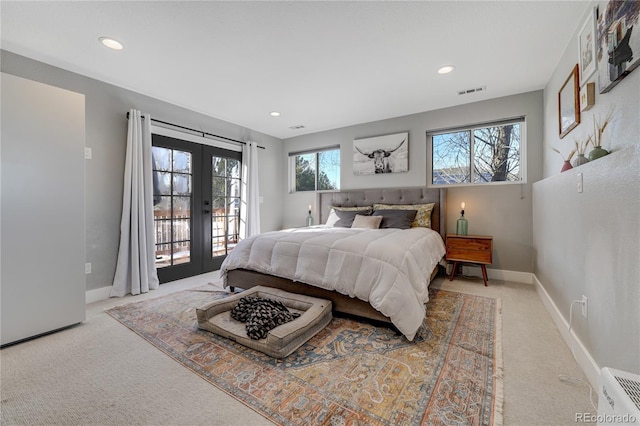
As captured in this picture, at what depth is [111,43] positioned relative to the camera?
2.32 metres

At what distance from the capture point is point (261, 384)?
1508mm

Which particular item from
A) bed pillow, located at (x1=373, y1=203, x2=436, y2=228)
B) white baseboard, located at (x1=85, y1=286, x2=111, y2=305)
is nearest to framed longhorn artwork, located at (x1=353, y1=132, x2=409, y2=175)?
bed pillow, located at (x1=373, y1=203, x2=436, y2=228)

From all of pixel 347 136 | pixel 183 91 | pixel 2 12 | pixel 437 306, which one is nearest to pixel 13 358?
pixel 2 12

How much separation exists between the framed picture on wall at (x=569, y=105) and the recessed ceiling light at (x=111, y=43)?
3.90 metres

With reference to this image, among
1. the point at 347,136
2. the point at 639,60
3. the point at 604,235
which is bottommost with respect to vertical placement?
the point at 604,235

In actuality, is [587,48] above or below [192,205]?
above

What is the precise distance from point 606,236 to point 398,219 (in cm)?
228

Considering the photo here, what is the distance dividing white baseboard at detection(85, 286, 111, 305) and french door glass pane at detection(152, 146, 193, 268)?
0.62 meters

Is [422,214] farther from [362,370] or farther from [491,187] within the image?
[362,370]

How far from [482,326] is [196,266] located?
370 centimetres

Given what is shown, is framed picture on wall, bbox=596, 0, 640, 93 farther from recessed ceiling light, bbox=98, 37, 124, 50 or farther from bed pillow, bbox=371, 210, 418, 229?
recessed ceiling light, bbox=98, 37, 124, 50

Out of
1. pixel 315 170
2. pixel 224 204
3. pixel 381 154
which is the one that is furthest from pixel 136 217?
pixel 381 154

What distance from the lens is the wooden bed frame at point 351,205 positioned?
2.26 m

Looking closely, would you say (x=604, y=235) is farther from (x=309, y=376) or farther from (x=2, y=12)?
(x=2, y=12)
